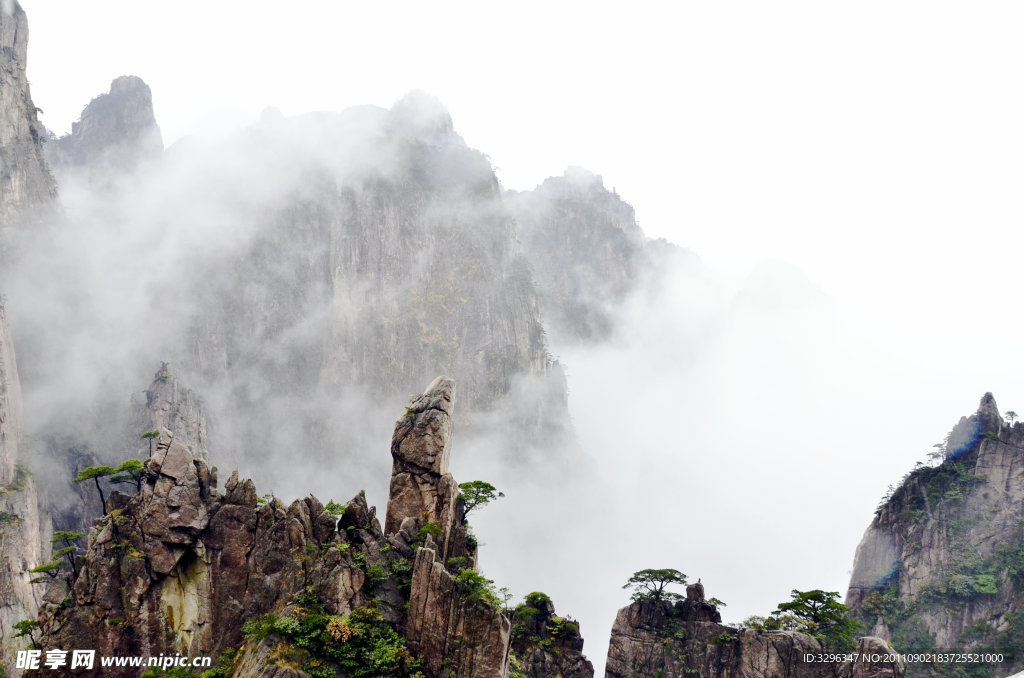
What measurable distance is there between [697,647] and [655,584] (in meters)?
5.66

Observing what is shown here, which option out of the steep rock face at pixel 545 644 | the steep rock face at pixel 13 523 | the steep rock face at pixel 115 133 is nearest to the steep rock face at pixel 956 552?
the steep rock face at pixel 545 644

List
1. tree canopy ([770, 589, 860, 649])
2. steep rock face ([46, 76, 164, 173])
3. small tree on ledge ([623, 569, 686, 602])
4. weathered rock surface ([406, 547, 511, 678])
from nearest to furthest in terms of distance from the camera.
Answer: weathered rock surface ([406, 547, 511, 678]), tree canopy ([770, 589, 860, 649]), small tree on ledge ([623, 569, 686, 602]), steep rock face ([46, 76, 164, 173])

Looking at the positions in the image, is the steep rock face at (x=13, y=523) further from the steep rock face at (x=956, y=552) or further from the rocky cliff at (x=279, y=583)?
the steep rock face at (x=956, y=552)

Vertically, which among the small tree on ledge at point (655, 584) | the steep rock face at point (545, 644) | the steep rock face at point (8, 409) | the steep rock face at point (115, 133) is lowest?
the steep rock face at point (545, 644)

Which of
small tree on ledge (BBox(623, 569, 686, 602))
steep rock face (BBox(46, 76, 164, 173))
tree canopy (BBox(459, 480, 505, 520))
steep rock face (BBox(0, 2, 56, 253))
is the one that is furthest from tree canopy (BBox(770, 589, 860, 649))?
steep rock face (BBox(46, 76, 164, 173))

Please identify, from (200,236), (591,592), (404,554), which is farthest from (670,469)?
(404,554)

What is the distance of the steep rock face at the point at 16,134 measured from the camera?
92.4 meters

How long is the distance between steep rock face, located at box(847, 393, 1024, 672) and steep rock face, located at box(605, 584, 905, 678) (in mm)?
23913

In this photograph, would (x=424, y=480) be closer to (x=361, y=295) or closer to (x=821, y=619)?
(x=821, y=619)

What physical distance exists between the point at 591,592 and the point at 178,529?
374 ft

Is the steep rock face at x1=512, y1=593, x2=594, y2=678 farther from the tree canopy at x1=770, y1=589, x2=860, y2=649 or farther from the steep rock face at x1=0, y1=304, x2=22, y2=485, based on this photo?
the steep rock face at x1=0, y1=304, x2=22, y2=485

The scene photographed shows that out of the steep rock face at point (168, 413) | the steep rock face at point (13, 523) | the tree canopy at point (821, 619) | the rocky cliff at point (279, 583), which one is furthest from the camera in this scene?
the steep rock face at point (168, 413)

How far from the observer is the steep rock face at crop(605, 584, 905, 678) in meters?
49.4

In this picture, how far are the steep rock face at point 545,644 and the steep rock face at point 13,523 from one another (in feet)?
135
